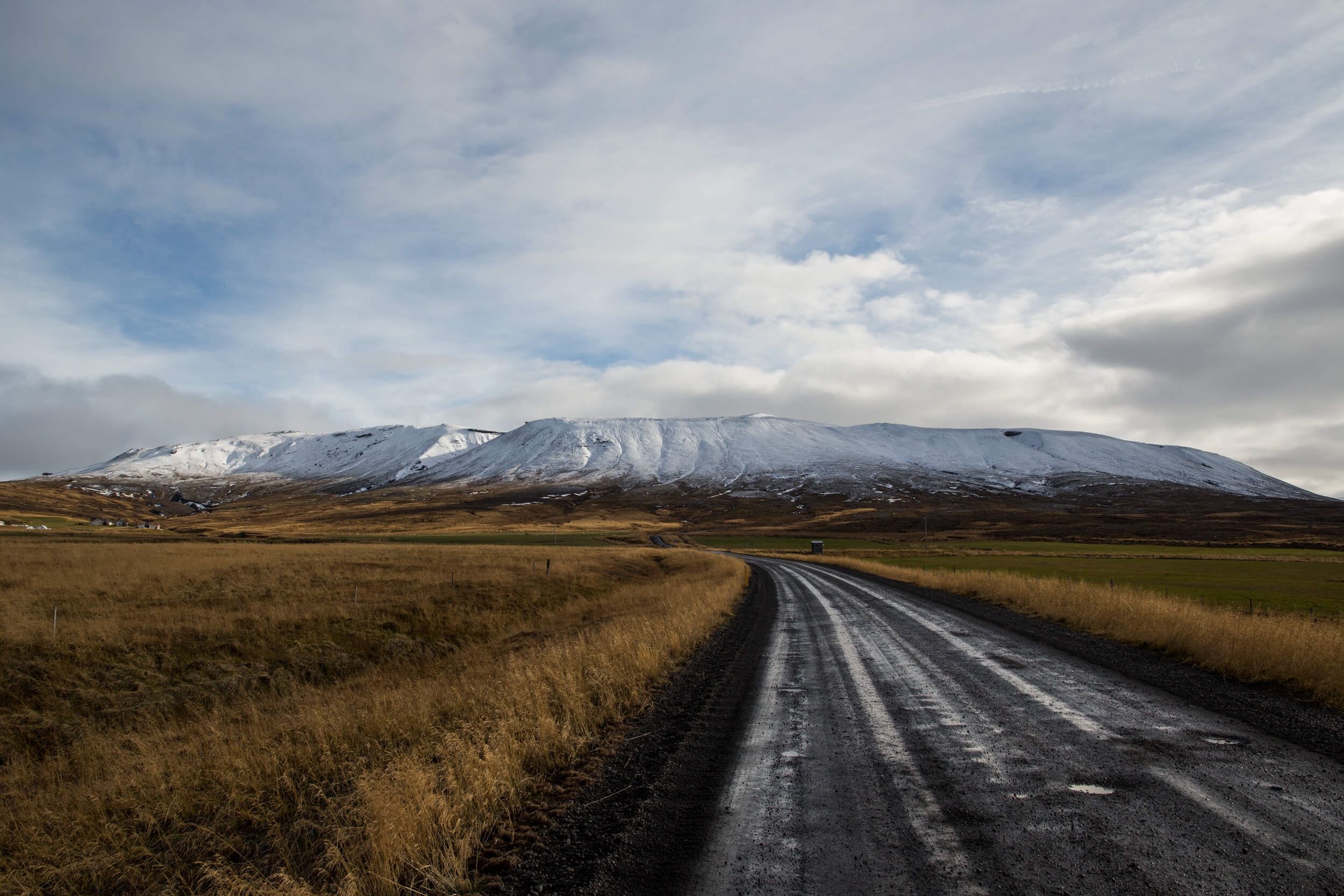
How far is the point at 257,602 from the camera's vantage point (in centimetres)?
2194

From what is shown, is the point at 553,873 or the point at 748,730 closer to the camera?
the point at 553,873

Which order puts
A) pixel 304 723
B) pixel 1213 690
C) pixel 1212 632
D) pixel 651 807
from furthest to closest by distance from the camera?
pixel 1212 632
pixel 1213 690
pixel 304 723
pixel 651 807

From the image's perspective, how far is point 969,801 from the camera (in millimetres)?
5508

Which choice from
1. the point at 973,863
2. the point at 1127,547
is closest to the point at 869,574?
the point at 973,863

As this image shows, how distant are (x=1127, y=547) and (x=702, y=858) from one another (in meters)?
92.6

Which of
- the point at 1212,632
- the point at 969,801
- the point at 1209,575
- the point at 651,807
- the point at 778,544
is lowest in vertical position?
the point at 778,544

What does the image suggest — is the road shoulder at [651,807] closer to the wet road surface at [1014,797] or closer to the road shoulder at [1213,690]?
the wet road surface at [1014,797]

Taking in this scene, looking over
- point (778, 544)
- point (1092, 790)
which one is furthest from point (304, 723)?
point (778, 544)

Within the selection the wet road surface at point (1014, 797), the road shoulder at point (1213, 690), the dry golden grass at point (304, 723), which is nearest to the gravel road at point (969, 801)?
the wet road surface at point (1014, 797)

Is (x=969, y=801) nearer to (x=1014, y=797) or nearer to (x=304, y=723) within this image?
(x=1014, y=797)

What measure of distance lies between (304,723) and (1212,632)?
1590cm

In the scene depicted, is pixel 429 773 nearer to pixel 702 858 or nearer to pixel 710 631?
pixel 702 858

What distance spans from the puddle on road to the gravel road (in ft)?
0.11

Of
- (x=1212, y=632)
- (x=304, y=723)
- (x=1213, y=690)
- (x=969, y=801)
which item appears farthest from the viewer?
(x=1212, y=632)
